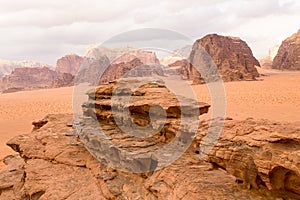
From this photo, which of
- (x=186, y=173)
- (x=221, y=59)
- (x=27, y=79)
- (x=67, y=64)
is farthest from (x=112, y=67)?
(x=67, y=64)

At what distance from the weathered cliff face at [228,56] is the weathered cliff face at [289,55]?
15.6 m

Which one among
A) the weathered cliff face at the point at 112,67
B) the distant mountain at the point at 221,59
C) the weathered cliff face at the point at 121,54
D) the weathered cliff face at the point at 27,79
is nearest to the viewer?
the distant mountain at the point at 221,59

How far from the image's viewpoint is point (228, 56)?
45.3 metres

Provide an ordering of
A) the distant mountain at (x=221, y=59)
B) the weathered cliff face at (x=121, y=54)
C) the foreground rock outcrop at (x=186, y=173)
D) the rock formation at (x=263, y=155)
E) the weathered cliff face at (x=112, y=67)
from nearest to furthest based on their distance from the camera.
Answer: the rock formation at (x=263, y=155)
the foreground rock outcrop at (x=186, y=173)
the distant mountain at (x=221, y=59)
the weathered cliff face at (x=112, y=67)
the weathered cliff face at (x=121, y=54)

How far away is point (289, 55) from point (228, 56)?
26.3m

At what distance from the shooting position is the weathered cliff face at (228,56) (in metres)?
43.4

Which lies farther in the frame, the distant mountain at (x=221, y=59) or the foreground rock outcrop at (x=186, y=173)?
the distant mountain at (x=221, y=59)

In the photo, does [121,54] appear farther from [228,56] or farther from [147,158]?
[147,158]

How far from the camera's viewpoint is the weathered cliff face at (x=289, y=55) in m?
58.5

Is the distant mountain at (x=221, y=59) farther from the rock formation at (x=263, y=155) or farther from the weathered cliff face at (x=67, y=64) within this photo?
the weathered cliff face at (x=67, y=64)

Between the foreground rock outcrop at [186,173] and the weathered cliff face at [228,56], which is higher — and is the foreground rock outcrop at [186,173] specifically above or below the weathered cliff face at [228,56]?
below

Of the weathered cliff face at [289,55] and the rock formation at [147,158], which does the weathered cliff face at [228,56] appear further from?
the rock formation at [147,158]

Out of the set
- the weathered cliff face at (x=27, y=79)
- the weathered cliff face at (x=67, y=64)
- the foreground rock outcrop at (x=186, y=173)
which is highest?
the weathered cliff face at (x=67, y=64)

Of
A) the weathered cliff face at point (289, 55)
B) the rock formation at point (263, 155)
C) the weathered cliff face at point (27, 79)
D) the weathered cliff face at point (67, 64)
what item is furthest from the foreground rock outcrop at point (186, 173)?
the weathered cliff face at point (67, 64)
